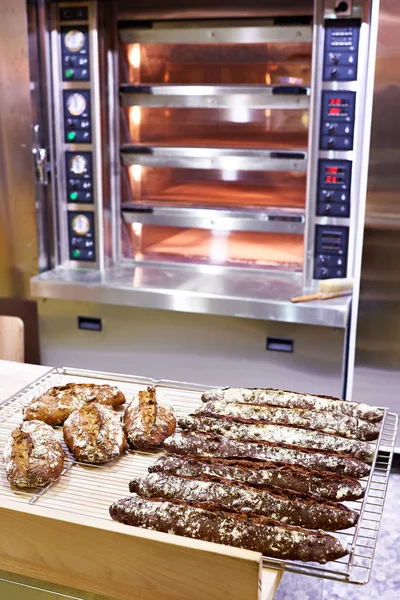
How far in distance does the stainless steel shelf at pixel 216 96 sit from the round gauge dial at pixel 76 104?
215mm

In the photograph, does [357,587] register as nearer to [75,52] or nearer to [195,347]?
[195,347]

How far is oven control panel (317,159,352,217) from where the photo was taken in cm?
339

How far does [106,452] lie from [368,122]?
2042 millimetres

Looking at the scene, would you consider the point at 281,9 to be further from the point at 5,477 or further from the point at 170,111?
the point at 5,477

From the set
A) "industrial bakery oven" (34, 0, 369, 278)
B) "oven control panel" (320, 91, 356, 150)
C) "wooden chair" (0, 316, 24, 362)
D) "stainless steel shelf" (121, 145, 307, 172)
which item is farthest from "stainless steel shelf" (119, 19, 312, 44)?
"wooden chair" (0, 316, 24, 362)

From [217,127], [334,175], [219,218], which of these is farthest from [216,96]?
[334,175]

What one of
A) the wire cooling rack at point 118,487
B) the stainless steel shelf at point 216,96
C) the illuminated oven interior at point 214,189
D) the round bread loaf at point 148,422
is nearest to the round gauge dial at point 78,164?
the illuminated oven interior at point 214,189

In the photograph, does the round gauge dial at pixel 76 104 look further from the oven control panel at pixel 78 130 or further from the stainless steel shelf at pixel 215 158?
the stainless steel shelf at pixel 215 158

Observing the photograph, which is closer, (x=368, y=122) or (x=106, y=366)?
(x=368, y=122)

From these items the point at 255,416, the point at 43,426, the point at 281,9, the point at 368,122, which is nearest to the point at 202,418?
the point at 255,416

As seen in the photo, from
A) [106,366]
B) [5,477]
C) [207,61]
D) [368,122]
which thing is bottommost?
[106,366]

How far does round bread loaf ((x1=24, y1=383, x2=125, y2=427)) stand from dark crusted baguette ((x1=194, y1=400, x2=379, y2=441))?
0.86ft

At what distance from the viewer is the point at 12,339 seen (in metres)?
2.81

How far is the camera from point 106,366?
371 cm
